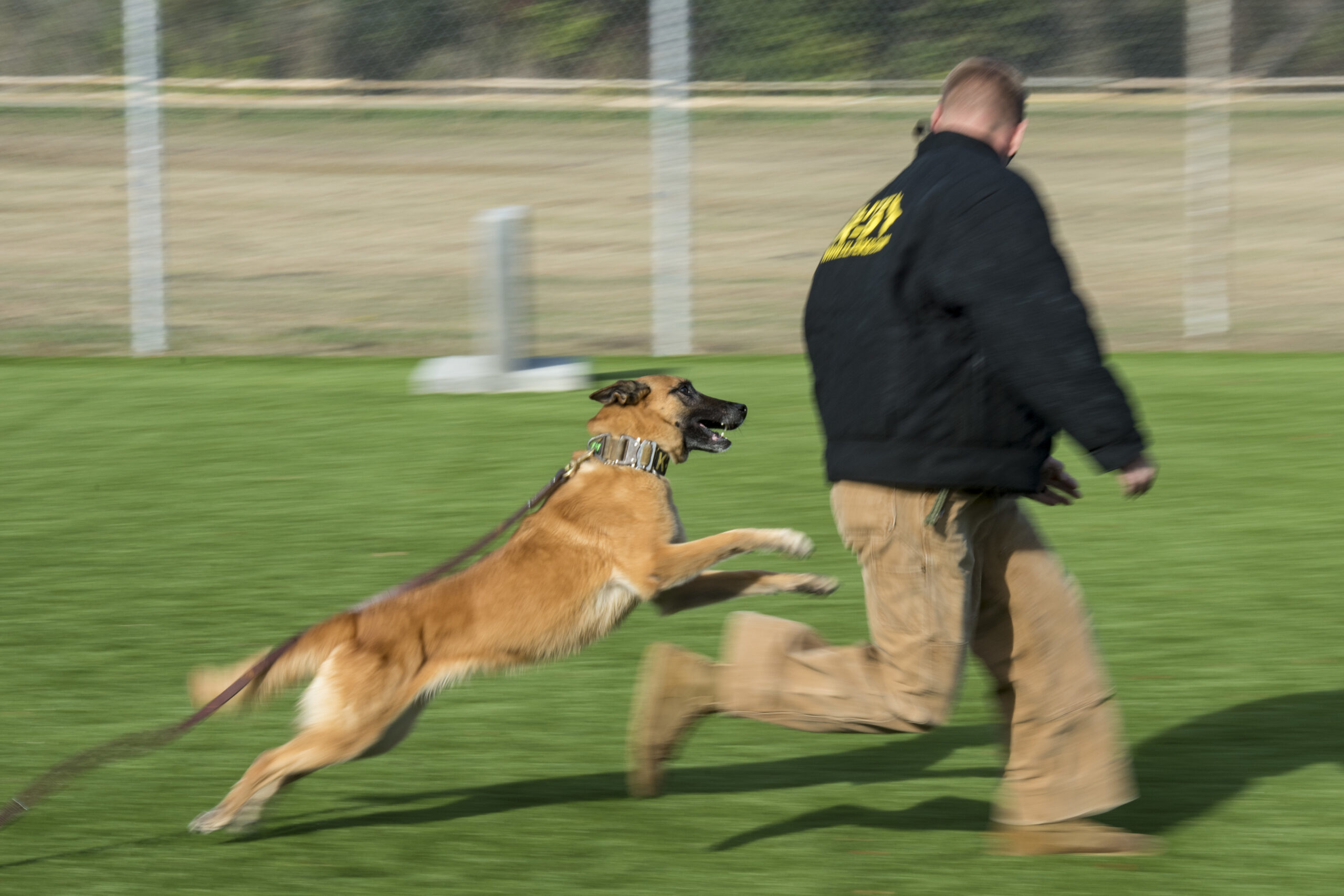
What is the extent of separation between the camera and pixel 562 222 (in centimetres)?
1477

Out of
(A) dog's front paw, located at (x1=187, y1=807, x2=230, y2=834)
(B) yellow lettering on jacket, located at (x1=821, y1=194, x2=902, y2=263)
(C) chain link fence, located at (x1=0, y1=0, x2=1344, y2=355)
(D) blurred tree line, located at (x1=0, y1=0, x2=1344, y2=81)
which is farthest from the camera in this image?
(C) chain link fence, located at (x1=0, y1=0, x2=1344, y2=355)

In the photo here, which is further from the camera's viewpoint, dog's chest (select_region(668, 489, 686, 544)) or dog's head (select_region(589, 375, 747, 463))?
dog's head (select_region(589, 375, 747, 463))

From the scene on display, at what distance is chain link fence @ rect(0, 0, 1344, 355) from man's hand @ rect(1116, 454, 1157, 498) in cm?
839

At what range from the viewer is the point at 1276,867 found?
389 cm

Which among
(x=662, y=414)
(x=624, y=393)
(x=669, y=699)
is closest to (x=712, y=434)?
(x=662, y=414)

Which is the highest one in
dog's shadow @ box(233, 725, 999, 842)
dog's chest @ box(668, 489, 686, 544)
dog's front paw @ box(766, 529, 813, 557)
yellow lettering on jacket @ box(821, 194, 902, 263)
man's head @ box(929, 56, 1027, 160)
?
man's head @ box(929, 56, 1027, 160)

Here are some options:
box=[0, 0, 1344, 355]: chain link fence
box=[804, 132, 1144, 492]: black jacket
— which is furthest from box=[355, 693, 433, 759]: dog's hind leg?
box=[0, 0, 1344, 355]: chain link fence

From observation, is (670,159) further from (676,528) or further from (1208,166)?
(676,528)

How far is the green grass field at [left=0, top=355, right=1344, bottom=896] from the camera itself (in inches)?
158

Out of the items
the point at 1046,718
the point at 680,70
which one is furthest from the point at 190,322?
the point at 1046,718

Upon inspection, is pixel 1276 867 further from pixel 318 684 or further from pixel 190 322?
pixel 190 322

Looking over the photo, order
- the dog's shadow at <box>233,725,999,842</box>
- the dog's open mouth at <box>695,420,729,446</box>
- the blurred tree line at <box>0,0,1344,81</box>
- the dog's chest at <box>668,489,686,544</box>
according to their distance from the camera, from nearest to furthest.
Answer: the dog's shadow at <box>233,725,999,842</box>
the dog's chest at <box>668,489,686,544</box>
the dog's open mouth at <box>695,420,729,446</box>
the blurred tree line at <box>0,0,1344,81</box>

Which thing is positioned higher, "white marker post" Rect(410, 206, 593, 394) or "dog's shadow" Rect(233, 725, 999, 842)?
"white marker post" Rect(410, 206, 593, 394)

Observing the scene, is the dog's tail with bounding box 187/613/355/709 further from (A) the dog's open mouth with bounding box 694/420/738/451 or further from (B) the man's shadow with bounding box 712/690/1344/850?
(A) the dog's open mouth with bounding box 694/420/738/451
